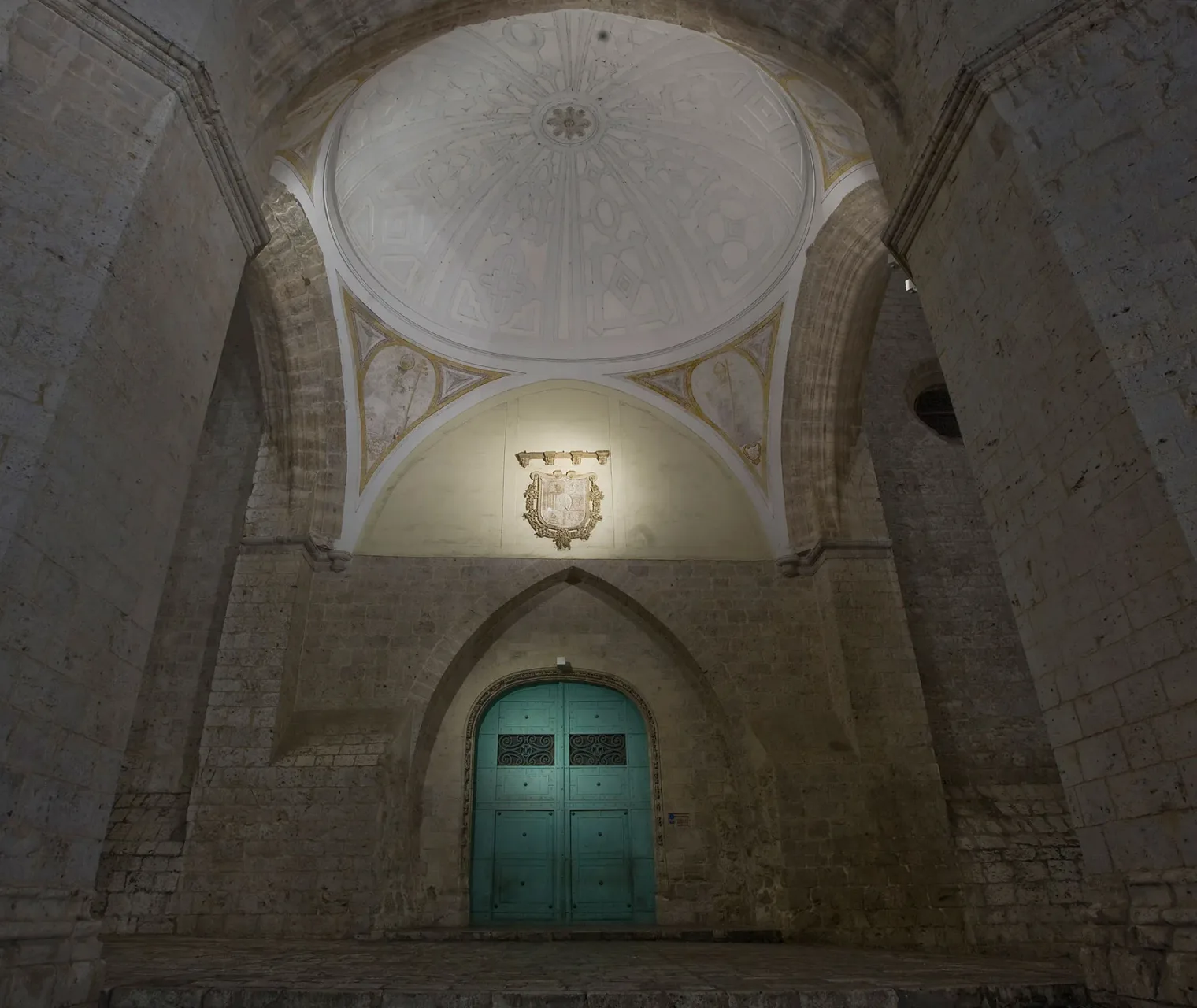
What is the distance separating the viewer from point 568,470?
9.48m

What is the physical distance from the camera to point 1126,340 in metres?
3.37

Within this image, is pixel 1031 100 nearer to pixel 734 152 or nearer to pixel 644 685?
pixel 734 152

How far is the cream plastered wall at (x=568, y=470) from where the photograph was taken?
354 inches

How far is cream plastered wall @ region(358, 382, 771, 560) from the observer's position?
900 centimetres

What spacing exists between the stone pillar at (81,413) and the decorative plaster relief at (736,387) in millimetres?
6209

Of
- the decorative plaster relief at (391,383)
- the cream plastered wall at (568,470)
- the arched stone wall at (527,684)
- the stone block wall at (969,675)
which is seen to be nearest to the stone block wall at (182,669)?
the decorative plaster relief at (391,383)

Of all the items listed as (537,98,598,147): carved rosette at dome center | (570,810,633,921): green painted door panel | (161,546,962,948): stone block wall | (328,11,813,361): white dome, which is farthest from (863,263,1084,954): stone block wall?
(537,98,598,147): carved rosette at dome center

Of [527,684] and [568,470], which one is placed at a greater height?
[568,470]

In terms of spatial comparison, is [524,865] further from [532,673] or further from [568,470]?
[568,470]

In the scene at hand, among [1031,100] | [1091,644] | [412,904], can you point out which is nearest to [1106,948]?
[1091,644]

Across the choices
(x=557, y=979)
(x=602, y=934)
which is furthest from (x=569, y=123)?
(x=557, y=979)

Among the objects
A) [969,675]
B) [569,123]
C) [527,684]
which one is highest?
[569,123]

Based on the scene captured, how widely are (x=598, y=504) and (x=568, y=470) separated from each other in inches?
22.2

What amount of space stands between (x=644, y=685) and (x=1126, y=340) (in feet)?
20.4
